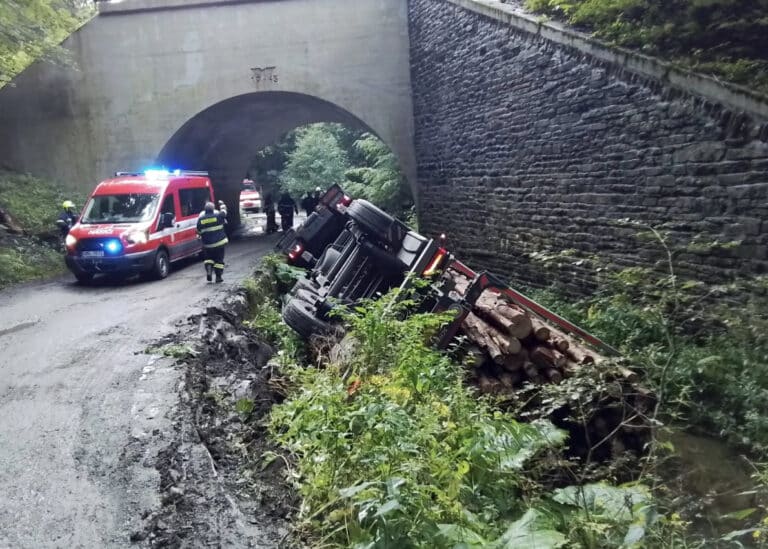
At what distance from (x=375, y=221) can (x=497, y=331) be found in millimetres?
1811

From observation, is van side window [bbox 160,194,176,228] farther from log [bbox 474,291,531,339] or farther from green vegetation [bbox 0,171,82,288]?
log [bbox 474,291,531,339]

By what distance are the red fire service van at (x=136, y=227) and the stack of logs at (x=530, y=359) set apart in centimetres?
671

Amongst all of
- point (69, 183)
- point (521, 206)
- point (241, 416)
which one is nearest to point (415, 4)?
point (521, 206)

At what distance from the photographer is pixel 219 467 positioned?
4082mm

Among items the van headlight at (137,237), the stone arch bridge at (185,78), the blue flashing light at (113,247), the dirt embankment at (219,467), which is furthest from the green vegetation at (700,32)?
the stone arch bridge at (185,78)

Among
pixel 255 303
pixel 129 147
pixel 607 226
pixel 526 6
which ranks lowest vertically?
pixel 255 303

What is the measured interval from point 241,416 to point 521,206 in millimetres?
6943

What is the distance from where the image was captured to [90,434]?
Result: 14.6 ft

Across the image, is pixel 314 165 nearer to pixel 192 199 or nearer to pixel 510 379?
pixel 192 199

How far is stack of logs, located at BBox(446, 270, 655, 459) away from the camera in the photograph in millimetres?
5656

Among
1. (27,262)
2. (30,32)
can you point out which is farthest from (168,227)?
(30,32)

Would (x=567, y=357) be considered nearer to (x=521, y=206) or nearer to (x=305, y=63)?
(x=521, y=206)

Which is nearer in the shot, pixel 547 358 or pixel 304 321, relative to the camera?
pixel 547 358

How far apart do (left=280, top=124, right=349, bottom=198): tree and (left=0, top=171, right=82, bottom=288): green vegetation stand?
515 inches
